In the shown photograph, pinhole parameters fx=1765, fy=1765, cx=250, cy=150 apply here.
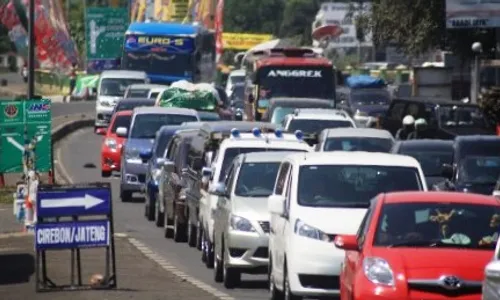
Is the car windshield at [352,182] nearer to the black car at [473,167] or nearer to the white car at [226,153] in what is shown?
the white car at [226,153]

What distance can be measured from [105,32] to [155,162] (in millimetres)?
50447

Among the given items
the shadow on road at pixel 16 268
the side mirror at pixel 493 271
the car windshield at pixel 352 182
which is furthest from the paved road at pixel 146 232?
the side mirror at pixel 493 271

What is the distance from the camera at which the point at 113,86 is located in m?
60.2

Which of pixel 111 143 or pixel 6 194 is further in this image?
pixel 111 143

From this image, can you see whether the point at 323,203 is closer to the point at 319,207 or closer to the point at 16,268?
the point at 319,207

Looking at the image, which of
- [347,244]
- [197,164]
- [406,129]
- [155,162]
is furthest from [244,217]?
[406,129]

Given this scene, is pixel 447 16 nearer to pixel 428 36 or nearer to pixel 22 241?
pixel 428 36

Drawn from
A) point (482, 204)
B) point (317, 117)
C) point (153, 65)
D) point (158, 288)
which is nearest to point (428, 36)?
point (153, 65)

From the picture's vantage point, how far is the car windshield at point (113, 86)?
59125mm

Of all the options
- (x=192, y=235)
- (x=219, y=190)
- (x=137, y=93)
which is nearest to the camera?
(x=219, y=190)

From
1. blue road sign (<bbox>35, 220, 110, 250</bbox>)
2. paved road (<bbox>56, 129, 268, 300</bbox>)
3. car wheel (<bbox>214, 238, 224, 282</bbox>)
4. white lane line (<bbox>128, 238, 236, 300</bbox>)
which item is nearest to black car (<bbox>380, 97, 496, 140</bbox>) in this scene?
paved road (<bbox>56, 129, 268, 300</bbox>)

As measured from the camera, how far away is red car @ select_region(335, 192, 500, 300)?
546 inches

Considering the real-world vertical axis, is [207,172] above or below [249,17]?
above

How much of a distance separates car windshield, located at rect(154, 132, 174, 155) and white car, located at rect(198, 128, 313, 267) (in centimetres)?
735
